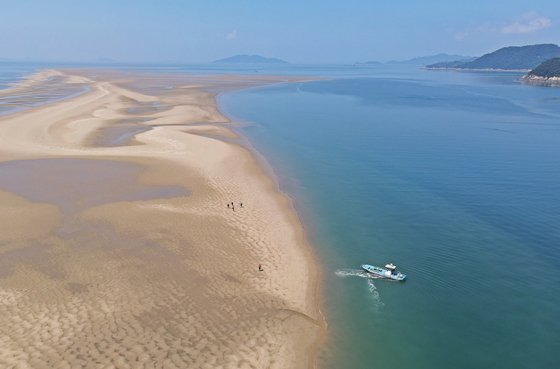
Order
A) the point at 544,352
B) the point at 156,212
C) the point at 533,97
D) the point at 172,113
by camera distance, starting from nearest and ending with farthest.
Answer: the point at 544,352, the point at 156,212, the point at 172,113, the point at 533,97

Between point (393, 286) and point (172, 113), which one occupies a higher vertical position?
point (172, 113)

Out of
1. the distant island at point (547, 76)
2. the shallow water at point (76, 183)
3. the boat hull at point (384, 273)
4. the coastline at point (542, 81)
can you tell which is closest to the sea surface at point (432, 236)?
the boat hull at point (384, 273)

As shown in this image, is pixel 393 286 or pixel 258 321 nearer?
pixel 258 321

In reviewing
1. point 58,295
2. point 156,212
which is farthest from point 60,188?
point 58,295

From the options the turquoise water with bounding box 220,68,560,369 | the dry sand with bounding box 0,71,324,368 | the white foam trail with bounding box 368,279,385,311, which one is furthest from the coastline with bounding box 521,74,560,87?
the white foam trail with bounding box 368,279,385,311

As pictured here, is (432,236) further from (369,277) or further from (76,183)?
(76,183)

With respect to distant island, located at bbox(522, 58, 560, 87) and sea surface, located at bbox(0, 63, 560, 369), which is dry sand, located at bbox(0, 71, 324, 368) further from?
distant island, located at bbox(522, 58, 560, 87)

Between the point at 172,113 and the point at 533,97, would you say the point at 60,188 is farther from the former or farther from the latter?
the point at 533,97

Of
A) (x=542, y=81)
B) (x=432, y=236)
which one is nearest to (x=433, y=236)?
(x=432, y=236)
